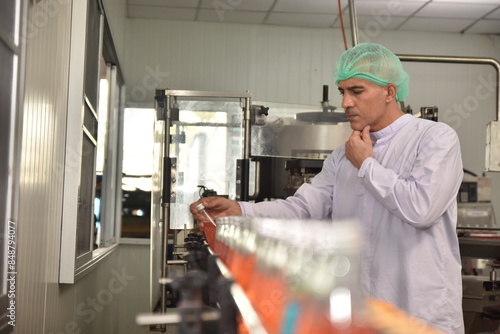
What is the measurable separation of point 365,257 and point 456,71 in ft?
16.8

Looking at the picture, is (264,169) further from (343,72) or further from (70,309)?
(343,72)

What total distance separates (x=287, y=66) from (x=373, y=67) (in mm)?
4429

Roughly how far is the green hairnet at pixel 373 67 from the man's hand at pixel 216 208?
56 cm

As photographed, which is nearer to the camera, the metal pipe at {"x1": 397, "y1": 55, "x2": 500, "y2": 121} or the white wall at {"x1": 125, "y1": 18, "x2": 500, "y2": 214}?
the metal pipe at {"x1": 397, "y1": 55, "x2": 500, "y2": 121}

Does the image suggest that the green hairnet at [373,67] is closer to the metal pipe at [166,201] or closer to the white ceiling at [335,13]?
the metal pipe at [166,201]

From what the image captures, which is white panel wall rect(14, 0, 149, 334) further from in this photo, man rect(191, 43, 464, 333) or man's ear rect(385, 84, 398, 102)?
man's ear rect(385, 84, 398, 102)

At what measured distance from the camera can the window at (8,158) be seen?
1.84m

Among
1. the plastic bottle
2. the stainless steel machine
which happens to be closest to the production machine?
the stainless steel machine

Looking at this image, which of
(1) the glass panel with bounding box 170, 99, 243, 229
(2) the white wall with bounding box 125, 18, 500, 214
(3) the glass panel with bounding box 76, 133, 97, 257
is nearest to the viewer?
(3) the glass panel with bounding box 76, 133, 97, 257

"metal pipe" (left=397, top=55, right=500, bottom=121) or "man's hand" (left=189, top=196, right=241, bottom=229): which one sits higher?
"metal pipe" (left=397, top=55, right=500, bottom=121)

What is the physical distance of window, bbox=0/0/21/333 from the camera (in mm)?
1842

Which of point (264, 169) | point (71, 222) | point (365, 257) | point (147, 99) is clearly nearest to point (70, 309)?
point (71, 222)

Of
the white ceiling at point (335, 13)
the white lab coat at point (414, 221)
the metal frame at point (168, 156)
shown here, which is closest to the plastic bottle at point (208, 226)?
the white lab coat at point (414, 221)

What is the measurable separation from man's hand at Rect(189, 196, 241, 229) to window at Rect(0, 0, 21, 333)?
1.77 feet
